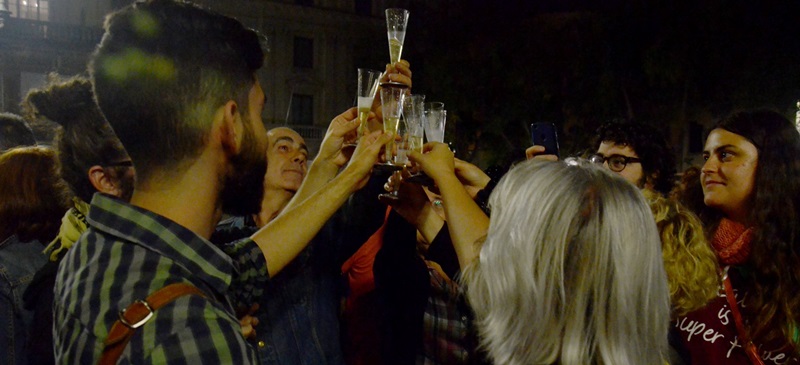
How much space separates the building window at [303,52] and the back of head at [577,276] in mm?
33162

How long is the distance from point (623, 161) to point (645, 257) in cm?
284

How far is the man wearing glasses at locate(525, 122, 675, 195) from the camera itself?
4.50 metres

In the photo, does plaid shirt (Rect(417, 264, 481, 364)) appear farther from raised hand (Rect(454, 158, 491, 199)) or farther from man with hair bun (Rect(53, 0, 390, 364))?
man with hair bun (Rect(53, 0, 390, 364))

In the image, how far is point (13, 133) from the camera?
488cm

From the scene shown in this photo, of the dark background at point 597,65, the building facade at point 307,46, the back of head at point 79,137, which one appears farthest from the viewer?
the building facade at point 307,46

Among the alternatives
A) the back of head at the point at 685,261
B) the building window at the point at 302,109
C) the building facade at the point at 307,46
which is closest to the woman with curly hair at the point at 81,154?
the back of head at the point at 685,261

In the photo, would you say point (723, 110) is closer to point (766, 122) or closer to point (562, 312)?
point (766, 122)

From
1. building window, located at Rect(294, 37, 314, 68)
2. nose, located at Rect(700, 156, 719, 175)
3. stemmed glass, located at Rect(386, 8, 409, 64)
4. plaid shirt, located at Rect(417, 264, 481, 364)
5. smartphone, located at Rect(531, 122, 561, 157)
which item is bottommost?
plaid shirt, located at Rect(417, 264, 481, 364)

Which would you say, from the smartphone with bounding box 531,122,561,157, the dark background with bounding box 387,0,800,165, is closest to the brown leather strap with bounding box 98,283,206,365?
the smartphone with bounding box 531,122,561,157

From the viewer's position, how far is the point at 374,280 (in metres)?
3.62

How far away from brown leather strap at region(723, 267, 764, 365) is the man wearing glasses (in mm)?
1468

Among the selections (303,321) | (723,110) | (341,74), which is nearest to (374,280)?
(303,321)

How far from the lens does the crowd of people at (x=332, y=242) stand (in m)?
1.70

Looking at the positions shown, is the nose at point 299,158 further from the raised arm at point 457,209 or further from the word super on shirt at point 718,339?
the word super on shirt at point 718,339
